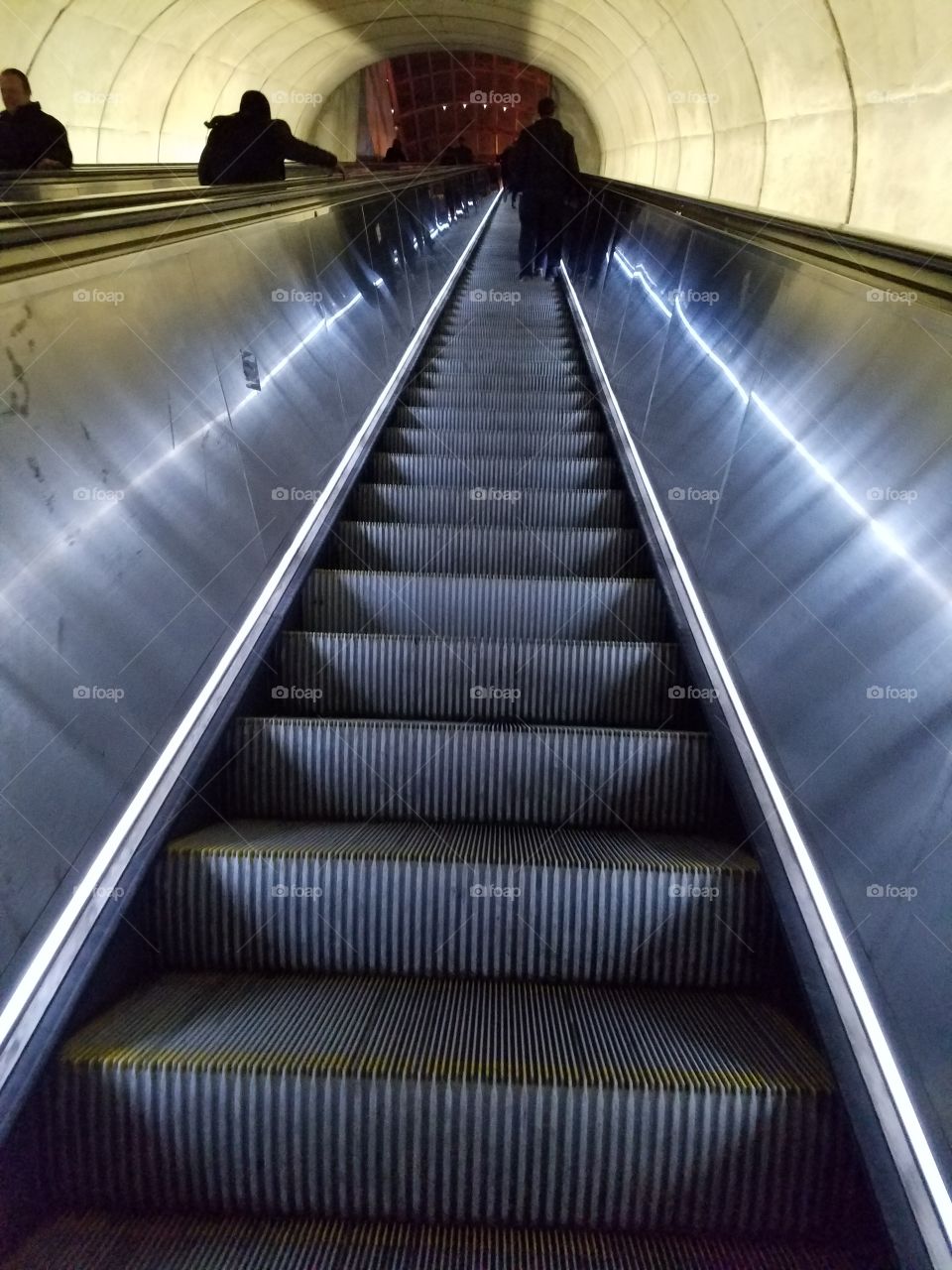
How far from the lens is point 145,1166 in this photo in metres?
1.56

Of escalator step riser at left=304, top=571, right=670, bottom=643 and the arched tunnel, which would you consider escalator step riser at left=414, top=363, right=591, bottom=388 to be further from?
escalator step riser at left=304, top=571, right=670, bottom=643

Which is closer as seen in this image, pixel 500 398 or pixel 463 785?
pixel 463 785

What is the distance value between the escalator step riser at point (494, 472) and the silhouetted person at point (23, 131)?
344 cm

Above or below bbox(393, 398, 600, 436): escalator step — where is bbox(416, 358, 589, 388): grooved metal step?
above

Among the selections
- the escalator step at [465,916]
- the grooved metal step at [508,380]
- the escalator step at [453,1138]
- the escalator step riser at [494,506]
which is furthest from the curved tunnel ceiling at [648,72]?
the escalator step at [453,1138]

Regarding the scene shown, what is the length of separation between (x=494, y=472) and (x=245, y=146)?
3548 millimetres

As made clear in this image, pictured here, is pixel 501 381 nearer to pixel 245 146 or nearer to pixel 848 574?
pixel 245 146

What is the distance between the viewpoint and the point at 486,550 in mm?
3348

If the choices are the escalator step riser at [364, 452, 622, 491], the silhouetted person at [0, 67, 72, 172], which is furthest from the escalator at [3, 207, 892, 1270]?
the silhouetted person at [0, 67, 72, 172]

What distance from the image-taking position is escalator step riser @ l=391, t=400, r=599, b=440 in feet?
14.9

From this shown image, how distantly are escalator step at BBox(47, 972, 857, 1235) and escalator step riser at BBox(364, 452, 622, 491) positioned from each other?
266cm

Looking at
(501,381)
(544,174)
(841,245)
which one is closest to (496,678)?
(841,245)

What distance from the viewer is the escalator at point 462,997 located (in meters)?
1.53

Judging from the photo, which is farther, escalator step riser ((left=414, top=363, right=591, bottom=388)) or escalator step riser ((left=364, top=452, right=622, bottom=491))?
escalator step riser ((left=414, top=363, right=591, bottom=388))
